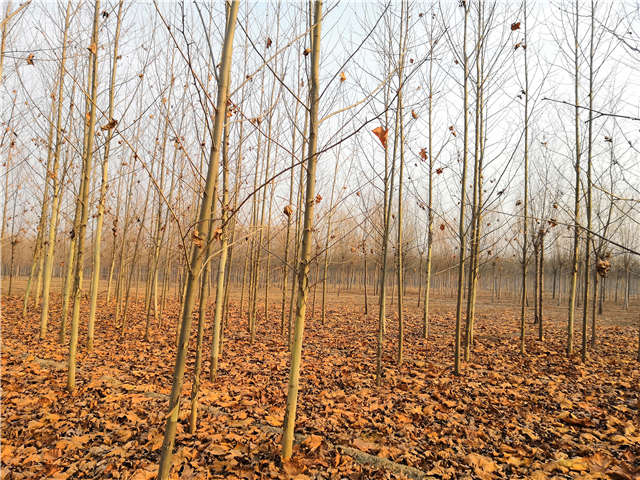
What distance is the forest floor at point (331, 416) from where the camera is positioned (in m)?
2.49

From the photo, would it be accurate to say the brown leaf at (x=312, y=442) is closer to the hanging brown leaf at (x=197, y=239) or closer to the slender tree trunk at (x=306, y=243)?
the slender tree trunk at (x=306, y=243)

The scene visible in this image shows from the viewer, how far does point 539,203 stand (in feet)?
28.7

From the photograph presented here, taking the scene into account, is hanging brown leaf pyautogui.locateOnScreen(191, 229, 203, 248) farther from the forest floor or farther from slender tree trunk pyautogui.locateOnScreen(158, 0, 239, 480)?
the forest floor

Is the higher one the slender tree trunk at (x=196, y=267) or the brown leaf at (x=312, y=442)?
the slender tree trunk at (x=196, y=267)

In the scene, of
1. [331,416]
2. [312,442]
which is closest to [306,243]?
[312,442]

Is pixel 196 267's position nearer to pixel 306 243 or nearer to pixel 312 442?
pixel 306 243

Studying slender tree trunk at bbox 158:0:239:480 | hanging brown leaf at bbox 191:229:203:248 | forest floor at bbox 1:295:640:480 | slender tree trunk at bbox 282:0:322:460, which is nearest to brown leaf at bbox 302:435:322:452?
forest floor at bbox 1:295:640:480

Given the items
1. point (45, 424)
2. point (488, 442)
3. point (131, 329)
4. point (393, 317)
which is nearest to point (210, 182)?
point (45, 424)

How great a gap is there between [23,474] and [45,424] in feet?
2.39

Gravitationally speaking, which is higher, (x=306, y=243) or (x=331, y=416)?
(x=306, y=243)

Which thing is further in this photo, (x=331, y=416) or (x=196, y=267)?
(x=331, y=416)

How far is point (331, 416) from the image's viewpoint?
132 inches

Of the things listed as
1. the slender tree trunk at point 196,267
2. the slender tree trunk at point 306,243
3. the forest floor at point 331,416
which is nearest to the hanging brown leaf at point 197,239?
the slender tree trunk at point 196,267

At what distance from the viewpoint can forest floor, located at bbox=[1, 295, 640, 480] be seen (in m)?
2.49
